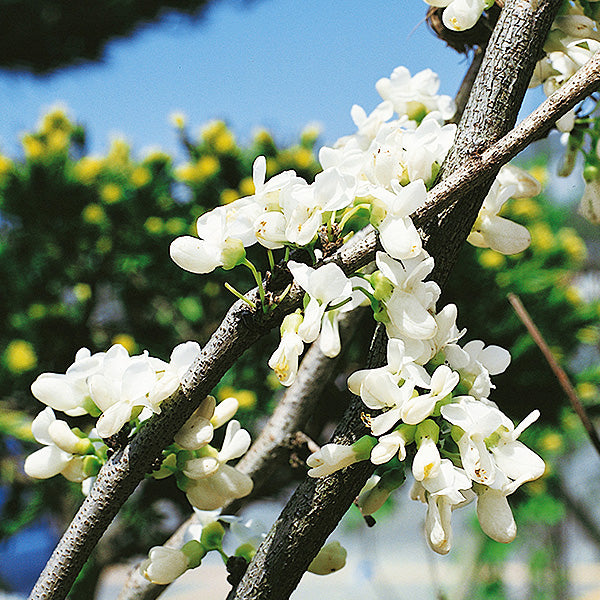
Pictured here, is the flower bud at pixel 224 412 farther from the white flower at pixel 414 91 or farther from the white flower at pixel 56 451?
the white flower at pixel 414 91

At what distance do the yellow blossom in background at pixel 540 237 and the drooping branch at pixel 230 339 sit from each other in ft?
3.26

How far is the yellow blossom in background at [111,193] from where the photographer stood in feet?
3.56

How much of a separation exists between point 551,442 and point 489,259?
32 centimetres

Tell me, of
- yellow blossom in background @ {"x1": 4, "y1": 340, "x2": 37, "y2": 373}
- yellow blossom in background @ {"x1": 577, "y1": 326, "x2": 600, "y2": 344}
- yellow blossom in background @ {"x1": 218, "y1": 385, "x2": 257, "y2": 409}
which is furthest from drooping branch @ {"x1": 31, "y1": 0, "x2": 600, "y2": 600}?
yellow blossom in background @ {"x1": 577, "y1": 326, "x2": 600, "y2": 344}

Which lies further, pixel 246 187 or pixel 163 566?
pixel 246 187

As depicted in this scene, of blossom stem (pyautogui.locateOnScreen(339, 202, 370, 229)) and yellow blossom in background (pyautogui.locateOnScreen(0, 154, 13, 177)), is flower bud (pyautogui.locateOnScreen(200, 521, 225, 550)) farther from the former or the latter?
yellow blossom in background (pyautogui.locateOnScreen(0, 154, 13, 177))

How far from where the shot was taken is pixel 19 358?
1000 millimetres

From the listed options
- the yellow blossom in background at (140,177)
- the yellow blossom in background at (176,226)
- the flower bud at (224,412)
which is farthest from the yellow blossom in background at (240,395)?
the flower bud at (224,412)

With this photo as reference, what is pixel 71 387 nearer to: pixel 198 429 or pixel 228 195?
pixel 198 429

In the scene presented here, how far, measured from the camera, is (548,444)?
42.0 inches

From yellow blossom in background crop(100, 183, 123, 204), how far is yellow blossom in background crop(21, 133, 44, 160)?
11cm

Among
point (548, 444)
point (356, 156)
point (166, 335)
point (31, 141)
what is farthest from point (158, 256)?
point (356, 156)

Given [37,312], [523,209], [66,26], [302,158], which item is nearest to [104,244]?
[37,312]

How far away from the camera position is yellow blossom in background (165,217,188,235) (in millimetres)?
1096
